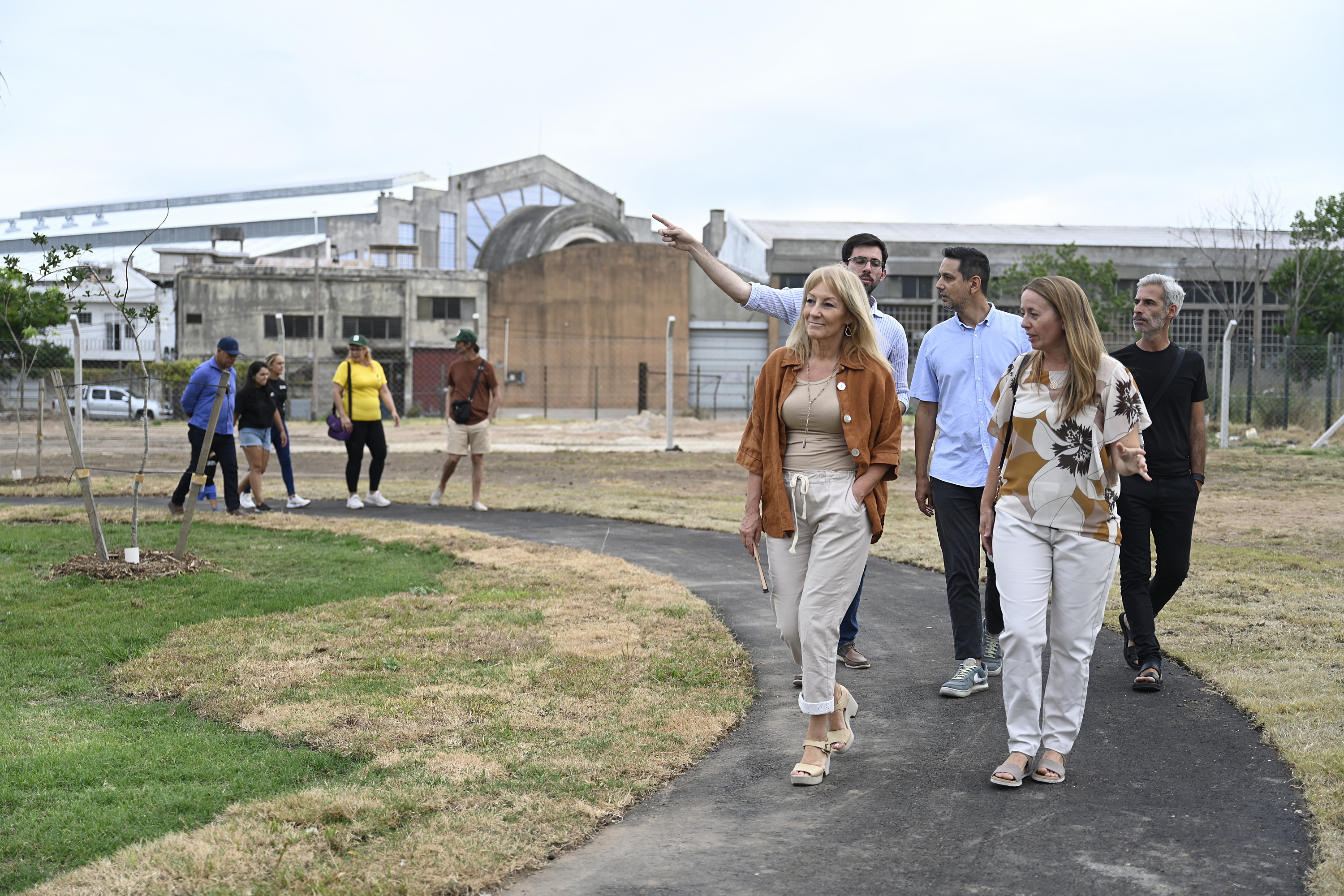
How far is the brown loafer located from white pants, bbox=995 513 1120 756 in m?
1.67

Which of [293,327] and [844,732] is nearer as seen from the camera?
[844,732]

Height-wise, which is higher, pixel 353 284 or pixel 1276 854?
pixel 353 284

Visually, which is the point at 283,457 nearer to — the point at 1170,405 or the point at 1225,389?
the point at 1170,405

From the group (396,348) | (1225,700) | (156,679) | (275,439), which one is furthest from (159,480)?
(396,348)

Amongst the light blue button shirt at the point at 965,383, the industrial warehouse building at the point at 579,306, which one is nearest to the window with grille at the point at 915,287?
the industrial warehouse building at the point at 579,306

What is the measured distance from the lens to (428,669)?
18.2 feet

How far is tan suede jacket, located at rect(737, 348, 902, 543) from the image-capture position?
13.6 feet

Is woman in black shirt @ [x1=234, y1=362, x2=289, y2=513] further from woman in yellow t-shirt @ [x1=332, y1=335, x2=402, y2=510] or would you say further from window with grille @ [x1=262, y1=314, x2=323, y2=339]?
window with grille @ [x1=262, y1=314, x2=323, y2=339]

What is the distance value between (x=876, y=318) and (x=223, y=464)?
26.8 feet

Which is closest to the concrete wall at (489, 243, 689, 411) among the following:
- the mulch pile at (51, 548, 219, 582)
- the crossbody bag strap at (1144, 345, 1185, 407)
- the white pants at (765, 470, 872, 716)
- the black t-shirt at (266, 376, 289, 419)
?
the black t-shirt at (266, 376, 289, 419)

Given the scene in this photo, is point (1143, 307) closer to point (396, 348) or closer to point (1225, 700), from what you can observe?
point (1225, 700)

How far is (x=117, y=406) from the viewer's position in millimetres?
40656

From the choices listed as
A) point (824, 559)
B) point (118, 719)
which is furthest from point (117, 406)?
point (824, 559)

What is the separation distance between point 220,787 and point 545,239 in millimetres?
53285
